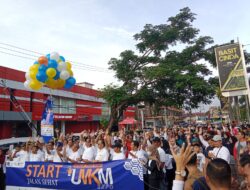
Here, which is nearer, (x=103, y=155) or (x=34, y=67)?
(x=103, y=155)

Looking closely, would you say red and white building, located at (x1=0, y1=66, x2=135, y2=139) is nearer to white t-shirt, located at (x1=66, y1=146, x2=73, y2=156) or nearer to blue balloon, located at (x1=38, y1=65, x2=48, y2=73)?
blue balloon, located at (x1=38, y1=65, x2=48, y2=73)

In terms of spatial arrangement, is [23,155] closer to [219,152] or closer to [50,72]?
[50,72]

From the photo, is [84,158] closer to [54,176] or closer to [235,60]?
[54,176]

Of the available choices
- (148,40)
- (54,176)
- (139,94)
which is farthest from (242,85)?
(148,40)

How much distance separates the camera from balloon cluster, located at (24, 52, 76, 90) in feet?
26.1

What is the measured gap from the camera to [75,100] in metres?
31.3

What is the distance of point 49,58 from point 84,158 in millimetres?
3645

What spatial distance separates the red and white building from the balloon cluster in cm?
1317

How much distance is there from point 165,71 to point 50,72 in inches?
348

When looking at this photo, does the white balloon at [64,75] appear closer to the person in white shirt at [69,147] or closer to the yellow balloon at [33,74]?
the yellow balloon at [33,74]

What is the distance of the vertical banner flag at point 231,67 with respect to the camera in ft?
27.5

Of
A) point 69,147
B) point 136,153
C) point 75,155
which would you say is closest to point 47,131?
point 69,147

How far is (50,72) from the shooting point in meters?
7.92

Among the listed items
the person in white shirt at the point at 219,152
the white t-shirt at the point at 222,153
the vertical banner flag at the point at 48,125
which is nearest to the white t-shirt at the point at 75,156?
the vertical banner flag at the point at 48,125
